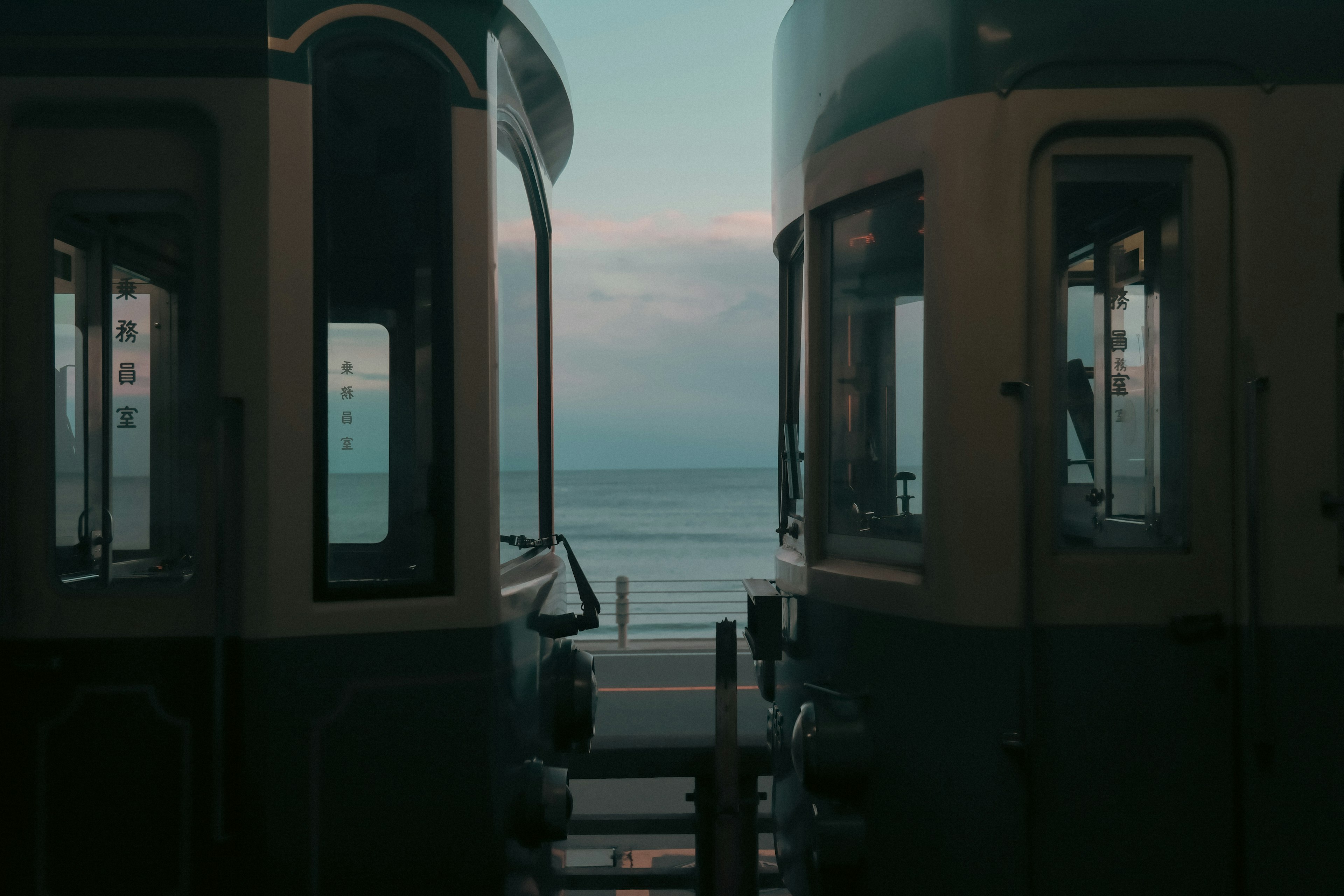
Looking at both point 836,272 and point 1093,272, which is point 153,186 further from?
point 1093,272

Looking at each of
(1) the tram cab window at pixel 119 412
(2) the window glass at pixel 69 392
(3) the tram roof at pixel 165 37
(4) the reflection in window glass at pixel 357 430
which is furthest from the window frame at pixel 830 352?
(2) the window glass at pixel 69 392

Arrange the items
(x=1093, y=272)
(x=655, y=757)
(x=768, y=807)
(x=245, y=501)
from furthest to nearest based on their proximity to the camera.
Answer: (x=768, y=807) → (x=655, y=757) → (x=1093, y=272) → (x=245, y=501)

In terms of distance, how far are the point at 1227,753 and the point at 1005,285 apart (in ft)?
4.15

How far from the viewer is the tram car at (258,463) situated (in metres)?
2.21

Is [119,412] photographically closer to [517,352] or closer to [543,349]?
[517,352]

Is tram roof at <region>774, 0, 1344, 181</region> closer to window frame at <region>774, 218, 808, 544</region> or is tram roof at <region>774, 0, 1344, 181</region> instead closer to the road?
window frame at <region>774, 218, 808, 544</region>

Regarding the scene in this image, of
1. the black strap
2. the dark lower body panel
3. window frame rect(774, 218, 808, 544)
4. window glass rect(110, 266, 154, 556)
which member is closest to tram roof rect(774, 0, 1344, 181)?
window frame rect(774, 218, 808, 544)

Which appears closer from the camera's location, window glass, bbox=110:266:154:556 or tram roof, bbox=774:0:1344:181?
tram roof, bbox=774:0:1344:181

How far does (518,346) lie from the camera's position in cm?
300

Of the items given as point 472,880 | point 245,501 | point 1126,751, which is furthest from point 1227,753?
point 245,501

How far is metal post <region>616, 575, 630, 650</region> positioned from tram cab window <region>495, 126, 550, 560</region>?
253 inches

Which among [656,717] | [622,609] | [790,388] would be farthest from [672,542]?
[790,388]

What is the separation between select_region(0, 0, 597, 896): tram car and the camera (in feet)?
7.23

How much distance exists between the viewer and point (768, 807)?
4.72 metres
